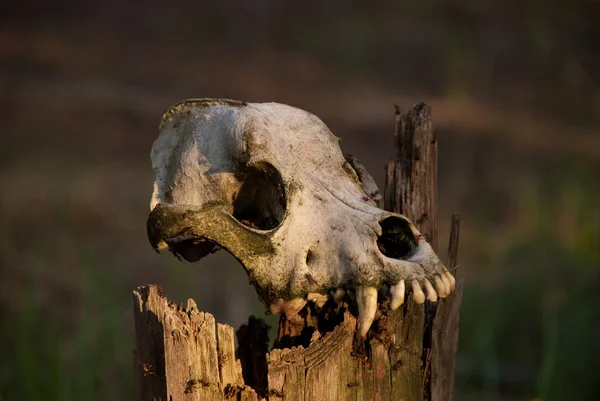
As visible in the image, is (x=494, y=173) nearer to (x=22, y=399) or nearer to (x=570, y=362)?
(x=570, y=362)

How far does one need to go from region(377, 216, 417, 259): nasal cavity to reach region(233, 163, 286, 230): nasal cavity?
213mm

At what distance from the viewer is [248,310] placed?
3662 mm

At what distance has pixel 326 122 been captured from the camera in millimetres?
5898

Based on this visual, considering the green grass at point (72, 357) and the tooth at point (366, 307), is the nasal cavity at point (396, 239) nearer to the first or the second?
the tooth at point (366, 307)

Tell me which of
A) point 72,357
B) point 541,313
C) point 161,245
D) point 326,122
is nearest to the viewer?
point 161,245

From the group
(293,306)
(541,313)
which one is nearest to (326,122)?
(541,313)

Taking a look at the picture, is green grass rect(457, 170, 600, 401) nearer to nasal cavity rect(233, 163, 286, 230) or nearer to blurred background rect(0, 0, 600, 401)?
blurred background rect(0, 0, 600, 401)

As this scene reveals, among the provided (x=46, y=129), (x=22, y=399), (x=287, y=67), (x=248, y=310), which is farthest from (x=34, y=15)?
(x=22, y=399)

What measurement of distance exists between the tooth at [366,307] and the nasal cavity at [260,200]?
0.90 feet

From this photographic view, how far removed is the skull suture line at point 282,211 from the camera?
1282mm

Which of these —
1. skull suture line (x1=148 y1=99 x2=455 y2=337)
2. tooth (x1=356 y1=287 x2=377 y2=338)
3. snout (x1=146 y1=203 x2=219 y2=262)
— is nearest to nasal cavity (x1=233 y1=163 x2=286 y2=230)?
skull suture line (x1=148 y1=99 x2=455 y2=337)

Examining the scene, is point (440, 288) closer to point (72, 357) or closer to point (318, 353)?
point (318, 353)

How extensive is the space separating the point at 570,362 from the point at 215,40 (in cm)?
561

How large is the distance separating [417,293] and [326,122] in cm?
474
